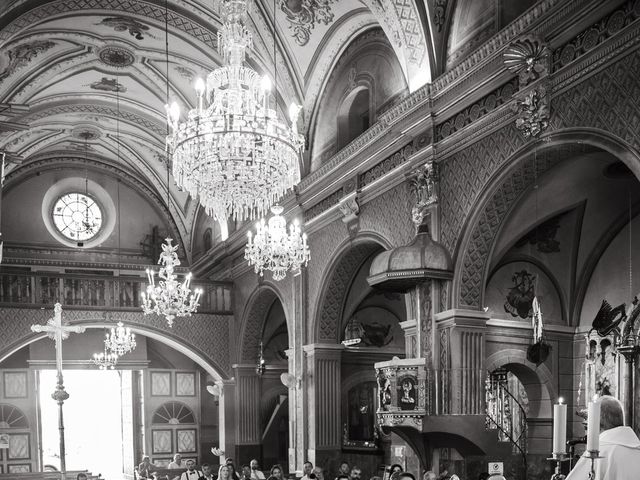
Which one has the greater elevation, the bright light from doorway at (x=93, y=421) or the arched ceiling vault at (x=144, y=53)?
the arched ceiling vault at (x=144, y=53)

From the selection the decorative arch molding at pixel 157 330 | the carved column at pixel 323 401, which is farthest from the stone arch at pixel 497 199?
the decorative arch molding at pixel 157 330

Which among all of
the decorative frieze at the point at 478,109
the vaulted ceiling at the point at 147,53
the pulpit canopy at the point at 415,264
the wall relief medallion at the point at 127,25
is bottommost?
the pulpit canopy at the point at 415,264

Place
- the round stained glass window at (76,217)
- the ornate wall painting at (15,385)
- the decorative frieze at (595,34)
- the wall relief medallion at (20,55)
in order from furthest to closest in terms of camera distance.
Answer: the round stained glass window at (76,217) → the ornate wall painting at (15,385) → the wall relief medallion at (20,55) → the decorative frieze at (595,34)

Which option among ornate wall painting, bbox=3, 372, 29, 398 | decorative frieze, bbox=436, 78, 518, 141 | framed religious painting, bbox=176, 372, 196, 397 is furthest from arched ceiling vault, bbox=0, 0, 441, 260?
framed religious painting, bbox=176, 372, 196, 397

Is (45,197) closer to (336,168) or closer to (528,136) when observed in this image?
(336,168)

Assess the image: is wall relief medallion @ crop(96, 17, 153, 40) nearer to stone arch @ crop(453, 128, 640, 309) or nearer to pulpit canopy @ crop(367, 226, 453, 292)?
pulpit canopy @ crop(367, 226, 453, 292)

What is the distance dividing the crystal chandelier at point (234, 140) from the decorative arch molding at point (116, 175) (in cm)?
1516

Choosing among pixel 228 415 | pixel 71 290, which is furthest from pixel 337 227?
pixel 228 415

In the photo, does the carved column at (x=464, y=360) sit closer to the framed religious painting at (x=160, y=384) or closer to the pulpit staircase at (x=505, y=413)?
the pulpit staircase at (x=505, y=413)

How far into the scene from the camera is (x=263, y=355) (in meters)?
20.4

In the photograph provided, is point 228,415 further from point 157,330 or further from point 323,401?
point 323,401

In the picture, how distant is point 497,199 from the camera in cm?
1015

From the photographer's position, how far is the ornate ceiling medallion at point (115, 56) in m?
17.0

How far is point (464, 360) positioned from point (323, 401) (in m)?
5.06
